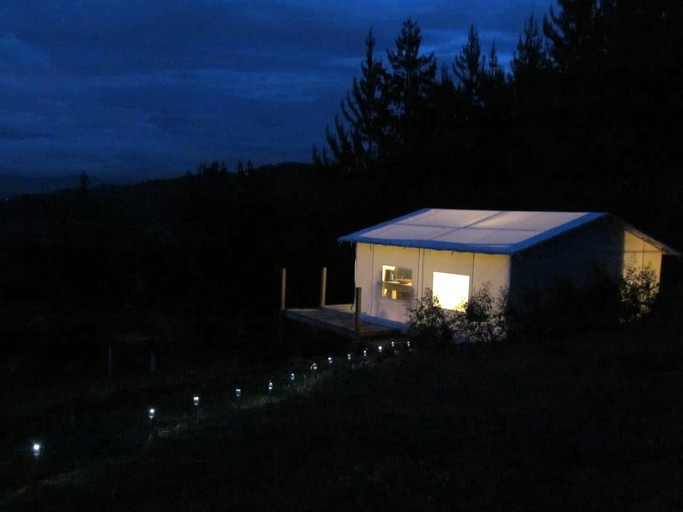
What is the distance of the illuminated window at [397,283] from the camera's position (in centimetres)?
1822

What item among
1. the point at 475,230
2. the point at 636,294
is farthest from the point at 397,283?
the point at 636,294

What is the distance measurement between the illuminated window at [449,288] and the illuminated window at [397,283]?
0.64 metres

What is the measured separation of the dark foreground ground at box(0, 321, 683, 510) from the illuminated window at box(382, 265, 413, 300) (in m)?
6.87

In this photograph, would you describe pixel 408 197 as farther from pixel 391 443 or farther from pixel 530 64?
pixel 391 443

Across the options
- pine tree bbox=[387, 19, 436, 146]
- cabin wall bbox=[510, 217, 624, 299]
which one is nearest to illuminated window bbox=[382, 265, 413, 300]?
cabin wall bbox=[510, 217, 624, 299]

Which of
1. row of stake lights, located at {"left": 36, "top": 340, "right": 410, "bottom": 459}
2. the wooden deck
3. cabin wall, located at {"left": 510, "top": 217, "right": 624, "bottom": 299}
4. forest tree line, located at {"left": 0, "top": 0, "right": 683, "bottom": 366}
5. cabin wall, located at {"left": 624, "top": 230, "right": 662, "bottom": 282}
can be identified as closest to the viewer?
row of stake lights, located at {"left": 36, "top": 340, "right": 410, "bottom": 459}

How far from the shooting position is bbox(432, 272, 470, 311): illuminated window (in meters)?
17.4

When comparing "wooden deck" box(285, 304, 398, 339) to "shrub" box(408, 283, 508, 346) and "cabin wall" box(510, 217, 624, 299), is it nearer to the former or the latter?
"shrub" box(408, 283, 508, 346)

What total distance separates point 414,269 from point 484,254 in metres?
2.29

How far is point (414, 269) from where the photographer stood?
1792 centimetres

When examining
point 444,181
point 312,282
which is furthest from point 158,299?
point 444,181

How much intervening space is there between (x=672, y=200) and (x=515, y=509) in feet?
67.3

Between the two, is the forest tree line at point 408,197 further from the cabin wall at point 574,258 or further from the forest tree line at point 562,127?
the cabin wall at point 574,258

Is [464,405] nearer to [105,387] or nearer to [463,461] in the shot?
[463,461]
